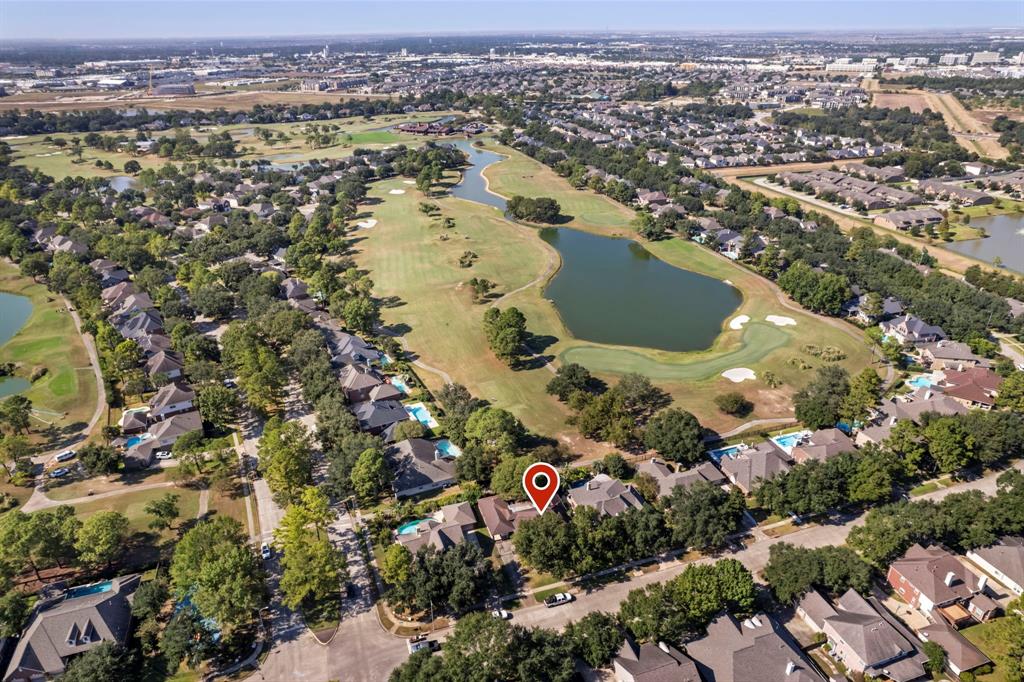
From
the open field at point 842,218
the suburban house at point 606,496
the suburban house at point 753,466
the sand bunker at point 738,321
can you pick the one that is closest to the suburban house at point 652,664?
the suburban house at point 606,496

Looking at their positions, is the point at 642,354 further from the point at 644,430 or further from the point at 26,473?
the point at 26,473

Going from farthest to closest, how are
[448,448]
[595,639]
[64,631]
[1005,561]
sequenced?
1. [448,448]
2. [1005,561]
3. [64,631]
4. [595,639]

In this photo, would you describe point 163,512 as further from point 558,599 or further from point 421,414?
point 558,599

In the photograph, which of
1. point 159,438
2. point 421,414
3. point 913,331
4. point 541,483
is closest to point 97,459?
point 159,438

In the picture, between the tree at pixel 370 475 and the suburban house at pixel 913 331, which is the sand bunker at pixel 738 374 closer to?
the suburban house at pixel 913 331

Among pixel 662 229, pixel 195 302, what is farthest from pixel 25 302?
pixel 662 229

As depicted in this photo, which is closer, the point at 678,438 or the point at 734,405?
the point at 678,438

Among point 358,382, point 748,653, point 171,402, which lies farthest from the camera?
point 358,382
